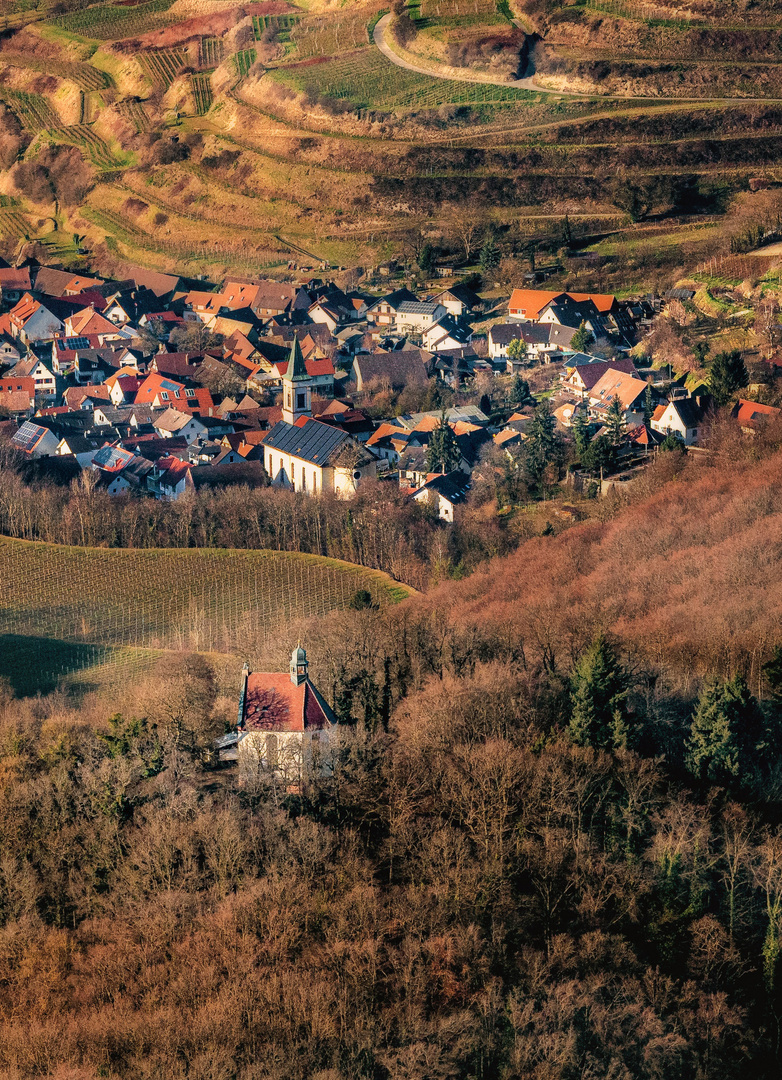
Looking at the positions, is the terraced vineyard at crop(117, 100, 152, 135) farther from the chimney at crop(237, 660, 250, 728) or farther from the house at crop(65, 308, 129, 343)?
the chimney at crop(237, 660, 250, 728)

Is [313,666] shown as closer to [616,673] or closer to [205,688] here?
[205,688]

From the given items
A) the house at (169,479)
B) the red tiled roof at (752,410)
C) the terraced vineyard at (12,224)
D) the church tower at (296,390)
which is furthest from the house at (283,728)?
the terraced vineyard at (12,224)

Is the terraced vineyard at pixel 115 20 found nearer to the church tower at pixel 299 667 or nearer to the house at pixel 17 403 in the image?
the house at pixel 17 403

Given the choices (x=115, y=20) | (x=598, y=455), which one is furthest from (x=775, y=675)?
(x=115, y=20)

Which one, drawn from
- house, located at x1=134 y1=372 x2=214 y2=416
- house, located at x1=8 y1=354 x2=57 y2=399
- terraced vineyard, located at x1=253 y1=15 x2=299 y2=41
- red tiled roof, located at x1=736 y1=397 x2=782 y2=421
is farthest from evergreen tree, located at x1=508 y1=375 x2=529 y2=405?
terraced vineyard, located at x1=253 y1=15 x2=299 y2=41

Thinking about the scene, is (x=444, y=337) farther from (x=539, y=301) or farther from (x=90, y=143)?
(x=90, y=143)

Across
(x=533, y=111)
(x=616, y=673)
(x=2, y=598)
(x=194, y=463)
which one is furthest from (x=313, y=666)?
(x=533, y=111)
